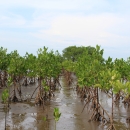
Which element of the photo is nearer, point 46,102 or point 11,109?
point 11,109

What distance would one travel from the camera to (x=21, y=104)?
12.9 meters

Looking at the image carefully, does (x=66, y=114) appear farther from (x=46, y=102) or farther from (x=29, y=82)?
(x=29, y=82)

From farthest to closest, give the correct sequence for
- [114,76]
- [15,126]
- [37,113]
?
[37,113] < [15,126] < [114,76]

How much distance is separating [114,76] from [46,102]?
6832 millimetres

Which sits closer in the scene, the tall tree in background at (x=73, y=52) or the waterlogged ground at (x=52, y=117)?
the waterlogged ground at (x=52, y=117)

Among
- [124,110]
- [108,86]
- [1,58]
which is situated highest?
[1,58]

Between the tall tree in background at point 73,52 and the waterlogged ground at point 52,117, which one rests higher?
the tall tree in background at point 73,52

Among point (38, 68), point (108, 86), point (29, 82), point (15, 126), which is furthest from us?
point (29, 82)

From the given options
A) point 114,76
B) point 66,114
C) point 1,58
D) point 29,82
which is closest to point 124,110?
point 66,114

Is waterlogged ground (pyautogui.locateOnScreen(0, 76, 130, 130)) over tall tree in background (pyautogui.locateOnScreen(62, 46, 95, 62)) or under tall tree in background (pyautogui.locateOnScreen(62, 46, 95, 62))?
under

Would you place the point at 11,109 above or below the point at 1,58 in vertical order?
below

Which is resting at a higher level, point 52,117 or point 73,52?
point 73,52

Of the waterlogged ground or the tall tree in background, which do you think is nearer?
the waterlogged ground

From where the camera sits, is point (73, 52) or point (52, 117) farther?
point (73, 52)
